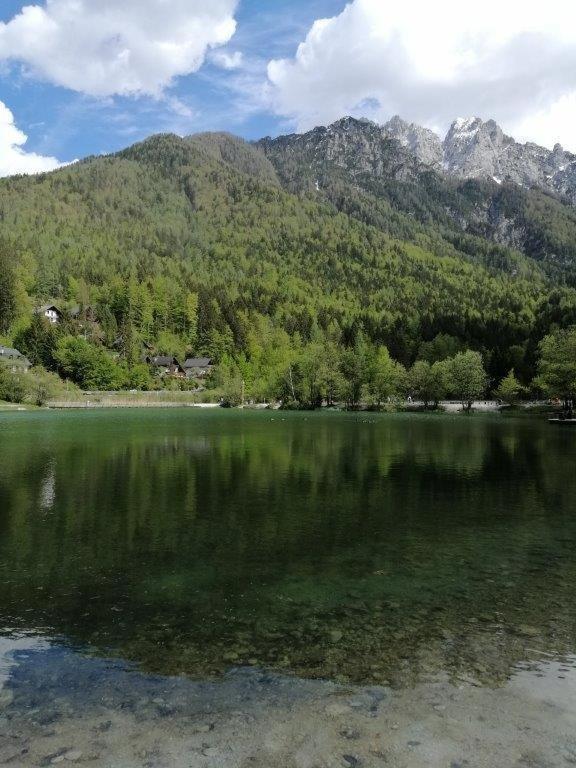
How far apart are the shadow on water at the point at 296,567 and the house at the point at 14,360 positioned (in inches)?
4833

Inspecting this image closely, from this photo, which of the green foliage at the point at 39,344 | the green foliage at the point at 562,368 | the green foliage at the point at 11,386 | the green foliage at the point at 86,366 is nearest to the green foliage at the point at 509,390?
the green foliage at the point at 562,368

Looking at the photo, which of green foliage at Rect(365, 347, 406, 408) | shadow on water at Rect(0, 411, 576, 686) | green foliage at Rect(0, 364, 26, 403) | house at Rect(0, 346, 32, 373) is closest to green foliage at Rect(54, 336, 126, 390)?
house at Rect(0, 346, 32, 373)

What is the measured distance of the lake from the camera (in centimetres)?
1112

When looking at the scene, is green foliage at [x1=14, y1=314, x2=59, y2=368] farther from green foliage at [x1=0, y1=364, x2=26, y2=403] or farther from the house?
green foliage at [x1=0, y1=364, x2=26, y2=403]

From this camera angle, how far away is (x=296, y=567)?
17.2 m

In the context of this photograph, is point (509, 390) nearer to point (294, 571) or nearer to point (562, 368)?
point (562, 368)

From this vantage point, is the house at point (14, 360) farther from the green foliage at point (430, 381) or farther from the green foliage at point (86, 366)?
the green foliage at point (430, 381)

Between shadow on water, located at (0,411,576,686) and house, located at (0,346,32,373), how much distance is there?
12277cm

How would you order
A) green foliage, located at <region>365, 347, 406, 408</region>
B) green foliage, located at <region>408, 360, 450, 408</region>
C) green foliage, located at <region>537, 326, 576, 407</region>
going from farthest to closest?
green foliage, located at <region>408, 360, 450, 408</region> < green foliage, located at <region>365, 347, 406, 408</region> < green foliage, located at <region>537, 326, 576, 407</region>

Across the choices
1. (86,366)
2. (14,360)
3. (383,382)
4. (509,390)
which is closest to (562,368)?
(383,382)

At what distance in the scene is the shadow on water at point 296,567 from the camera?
1143 cm

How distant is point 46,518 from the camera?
2317 centimetres

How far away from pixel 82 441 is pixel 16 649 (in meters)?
48.2

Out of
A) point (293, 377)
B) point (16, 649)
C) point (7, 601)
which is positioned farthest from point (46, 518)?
point (293, 377)
